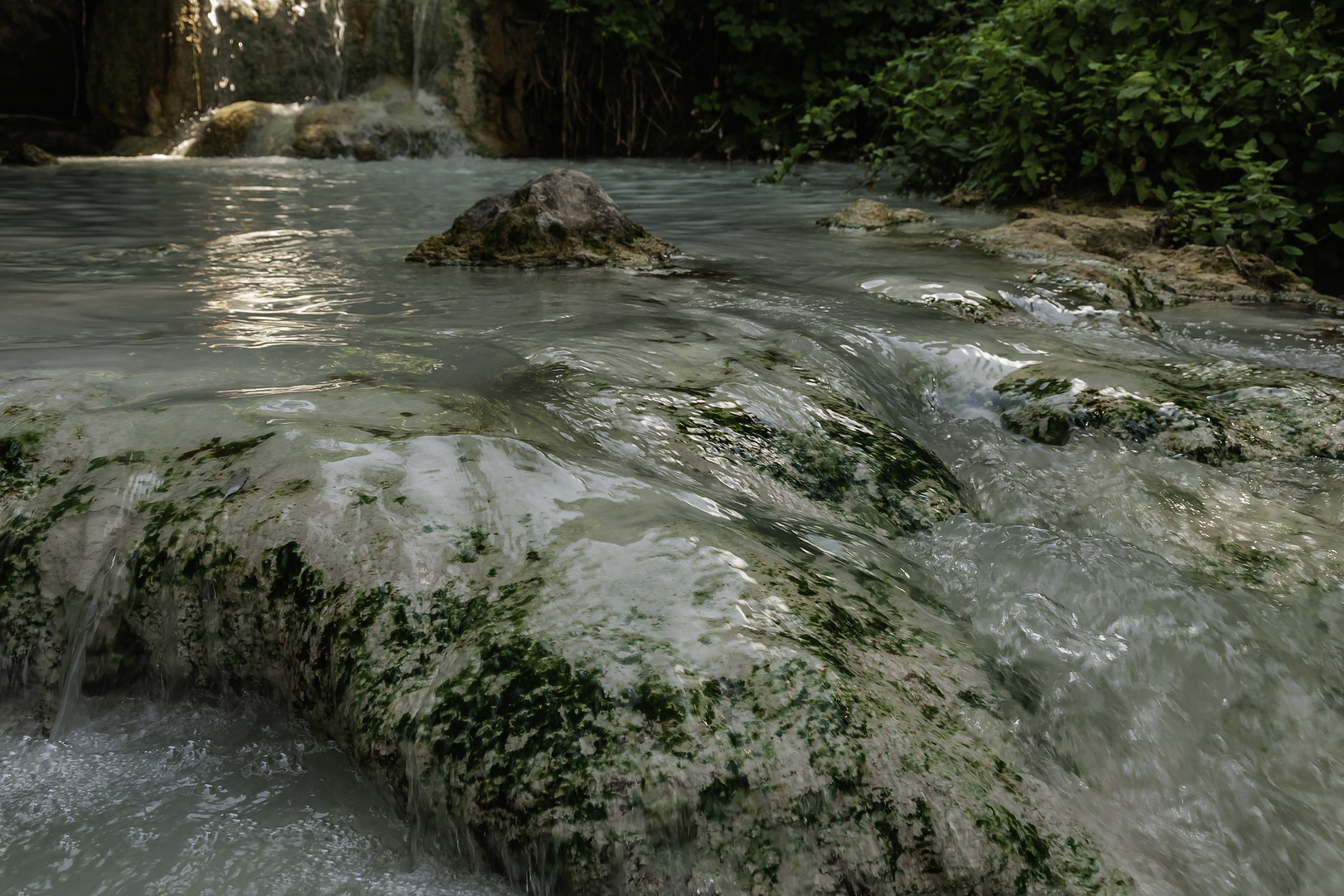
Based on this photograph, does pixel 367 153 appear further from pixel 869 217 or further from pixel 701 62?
pixel 869 217

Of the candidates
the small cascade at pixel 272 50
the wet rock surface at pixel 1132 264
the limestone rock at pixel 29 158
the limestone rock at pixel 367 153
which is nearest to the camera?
the wet rock surface at pixel 1132 264

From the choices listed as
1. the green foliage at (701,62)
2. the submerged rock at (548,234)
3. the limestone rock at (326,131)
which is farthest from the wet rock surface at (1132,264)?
the limestone rock at (326,131)

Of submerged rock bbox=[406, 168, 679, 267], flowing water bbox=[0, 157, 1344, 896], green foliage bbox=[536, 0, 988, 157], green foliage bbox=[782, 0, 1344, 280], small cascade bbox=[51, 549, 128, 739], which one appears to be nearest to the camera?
flowing water bbox=[0, 157, 1344, 896]

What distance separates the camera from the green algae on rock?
138 centimetres

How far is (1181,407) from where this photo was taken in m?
2.84

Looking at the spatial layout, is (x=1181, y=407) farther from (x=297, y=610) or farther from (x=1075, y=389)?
(x=297, y=610)

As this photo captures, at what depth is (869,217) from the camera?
6.12 m

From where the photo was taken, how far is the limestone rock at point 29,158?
9750mm

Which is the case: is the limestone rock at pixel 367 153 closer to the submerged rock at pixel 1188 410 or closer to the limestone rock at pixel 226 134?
the limestone rock at pixel 226 134

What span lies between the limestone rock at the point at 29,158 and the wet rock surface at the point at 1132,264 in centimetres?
943

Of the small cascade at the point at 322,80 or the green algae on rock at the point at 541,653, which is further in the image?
the small cascade at the point at 322,80

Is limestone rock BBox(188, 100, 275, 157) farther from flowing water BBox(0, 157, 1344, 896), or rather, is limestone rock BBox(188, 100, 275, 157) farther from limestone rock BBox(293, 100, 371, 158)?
flowing water BBox(0, 157, 1344, 896)

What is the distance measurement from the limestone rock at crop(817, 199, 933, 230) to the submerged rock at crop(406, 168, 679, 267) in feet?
5.64

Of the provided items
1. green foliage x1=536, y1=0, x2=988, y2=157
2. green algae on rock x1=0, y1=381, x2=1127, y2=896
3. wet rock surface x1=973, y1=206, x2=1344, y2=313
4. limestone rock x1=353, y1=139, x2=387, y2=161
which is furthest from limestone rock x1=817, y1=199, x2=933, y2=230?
limestone rock x1=353, y1=139, x2=387, y2=161
